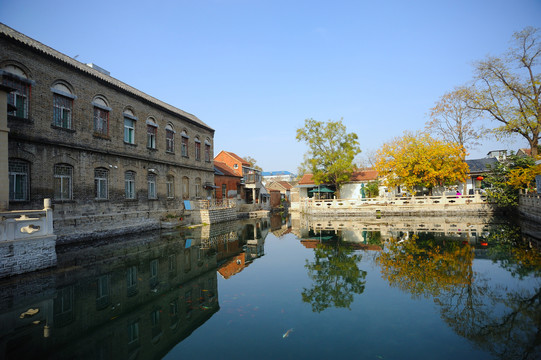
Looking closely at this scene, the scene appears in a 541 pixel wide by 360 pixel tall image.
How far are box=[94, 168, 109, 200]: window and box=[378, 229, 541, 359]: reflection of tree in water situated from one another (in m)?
12.9

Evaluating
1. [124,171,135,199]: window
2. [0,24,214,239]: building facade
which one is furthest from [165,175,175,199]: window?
[124,171,135,199]: window

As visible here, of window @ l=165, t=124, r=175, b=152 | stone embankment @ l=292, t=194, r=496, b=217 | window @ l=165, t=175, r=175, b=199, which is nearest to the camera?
window @ l=165, t=175, r=175, b=199

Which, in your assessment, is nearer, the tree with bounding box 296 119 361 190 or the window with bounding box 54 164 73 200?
the window with bounding box 54 164 73 200

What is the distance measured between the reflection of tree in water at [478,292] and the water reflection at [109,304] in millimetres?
4354

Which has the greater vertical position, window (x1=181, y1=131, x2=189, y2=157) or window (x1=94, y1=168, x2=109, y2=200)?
window (x1=181, y1=131, x2=189, y2=157)

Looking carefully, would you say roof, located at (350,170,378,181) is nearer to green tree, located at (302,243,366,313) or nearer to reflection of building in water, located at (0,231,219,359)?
green tree, located at (302,243,366,313)

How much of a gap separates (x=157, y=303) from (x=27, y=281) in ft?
12.6

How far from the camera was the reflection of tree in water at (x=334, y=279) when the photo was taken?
5.85 m

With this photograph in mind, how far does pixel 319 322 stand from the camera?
15.9 ft

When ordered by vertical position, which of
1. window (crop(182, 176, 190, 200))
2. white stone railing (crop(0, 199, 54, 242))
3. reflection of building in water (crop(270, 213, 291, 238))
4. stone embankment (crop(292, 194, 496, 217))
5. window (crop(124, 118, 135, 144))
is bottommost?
reflection of building in water (crop(270, 213, 291, 238))

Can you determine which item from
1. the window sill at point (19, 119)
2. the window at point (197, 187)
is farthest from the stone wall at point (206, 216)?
the window sill at point (19, 119)

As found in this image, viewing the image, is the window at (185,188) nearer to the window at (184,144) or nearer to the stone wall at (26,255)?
the window at (184,144)

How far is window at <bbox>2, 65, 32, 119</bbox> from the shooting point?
→ 10.4 m

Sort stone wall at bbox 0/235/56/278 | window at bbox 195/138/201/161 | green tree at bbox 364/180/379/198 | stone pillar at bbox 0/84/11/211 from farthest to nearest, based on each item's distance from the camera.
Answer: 1. green tree at bbox 364/180/379/198
2. window at bbox 195/138/201/161
3. stone pillar at bbox 0/84/11/211
4. stone wall at bbox 0/235/56/278
